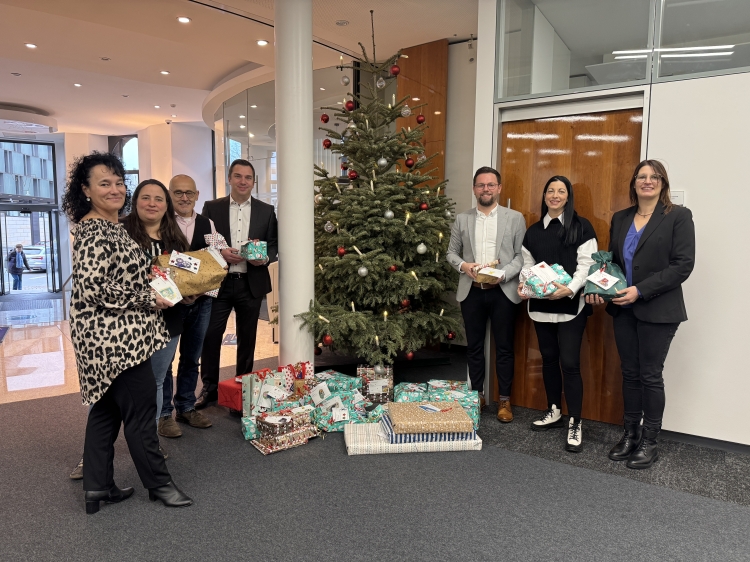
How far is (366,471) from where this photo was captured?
117 inches

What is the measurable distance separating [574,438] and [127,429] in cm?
248

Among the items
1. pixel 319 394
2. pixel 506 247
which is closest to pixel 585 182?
pixel 506 247

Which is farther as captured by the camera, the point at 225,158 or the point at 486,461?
the point at 225,158

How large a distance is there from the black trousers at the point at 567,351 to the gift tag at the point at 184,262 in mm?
2141

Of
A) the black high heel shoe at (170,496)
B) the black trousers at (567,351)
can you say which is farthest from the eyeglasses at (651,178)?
the black high heel shoe at (170,496)

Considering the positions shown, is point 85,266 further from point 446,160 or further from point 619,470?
point 446,160

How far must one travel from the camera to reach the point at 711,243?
3252 mm

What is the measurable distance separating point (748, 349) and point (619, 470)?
1.06m

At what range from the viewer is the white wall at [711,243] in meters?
3.17

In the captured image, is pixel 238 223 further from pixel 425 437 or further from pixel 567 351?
pixel 567 351

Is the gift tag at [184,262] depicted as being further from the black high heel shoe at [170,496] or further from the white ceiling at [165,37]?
the white ceiling at [165,37]

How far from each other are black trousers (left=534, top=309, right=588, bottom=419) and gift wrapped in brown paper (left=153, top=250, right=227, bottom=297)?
204cm

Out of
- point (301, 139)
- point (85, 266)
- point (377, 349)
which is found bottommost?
point (377, 349)

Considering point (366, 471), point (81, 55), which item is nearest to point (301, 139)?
point (366, 471)
